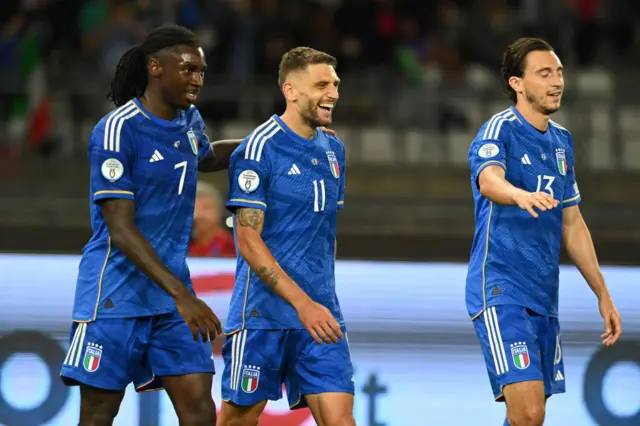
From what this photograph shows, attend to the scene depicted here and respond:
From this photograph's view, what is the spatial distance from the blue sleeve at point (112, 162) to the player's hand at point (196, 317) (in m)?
0.49

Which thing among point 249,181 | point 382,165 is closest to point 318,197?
point 249,181

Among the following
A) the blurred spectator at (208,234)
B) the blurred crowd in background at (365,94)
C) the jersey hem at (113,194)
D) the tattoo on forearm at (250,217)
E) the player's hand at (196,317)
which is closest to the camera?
the player's hand at (196,317)

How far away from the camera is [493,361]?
196 inches

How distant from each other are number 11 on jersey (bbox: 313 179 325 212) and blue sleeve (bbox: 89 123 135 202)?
0.81 meters

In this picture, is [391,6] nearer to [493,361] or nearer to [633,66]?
[633,66]

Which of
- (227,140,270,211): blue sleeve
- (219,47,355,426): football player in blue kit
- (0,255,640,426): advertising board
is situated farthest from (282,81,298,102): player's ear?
(0,255,640,426): advertising board

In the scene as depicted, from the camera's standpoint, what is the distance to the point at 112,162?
439 centimetres

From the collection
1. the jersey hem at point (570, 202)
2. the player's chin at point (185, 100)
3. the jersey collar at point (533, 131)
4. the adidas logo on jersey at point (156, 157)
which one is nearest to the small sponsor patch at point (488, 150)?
the jersey collar at point (533, 131)

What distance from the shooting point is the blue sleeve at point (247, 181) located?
478 cm

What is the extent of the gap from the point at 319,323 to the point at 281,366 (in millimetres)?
524

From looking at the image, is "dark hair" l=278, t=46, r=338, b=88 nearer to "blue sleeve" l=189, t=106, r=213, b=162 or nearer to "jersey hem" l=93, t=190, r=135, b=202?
"blue sleeve" l=189, t=106, r=213, b=162

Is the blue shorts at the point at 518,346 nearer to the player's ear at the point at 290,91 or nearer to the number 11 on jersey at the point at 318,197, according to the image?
the number 11 on jersey at the point at 318,197

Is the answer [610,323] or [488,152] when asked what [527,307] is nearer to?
[610,323]

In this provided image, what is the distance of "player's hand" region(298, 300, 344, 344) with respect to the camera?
4457mm
